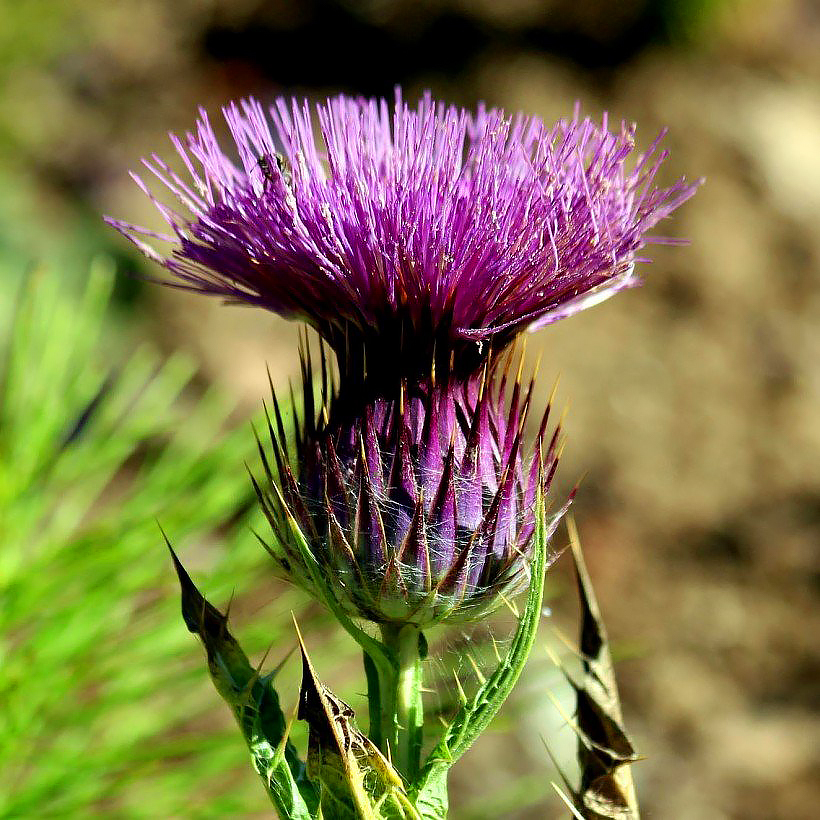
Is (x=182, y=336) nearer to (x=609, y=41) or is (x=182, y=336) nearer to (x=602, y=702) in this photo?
(x=609, y=41)

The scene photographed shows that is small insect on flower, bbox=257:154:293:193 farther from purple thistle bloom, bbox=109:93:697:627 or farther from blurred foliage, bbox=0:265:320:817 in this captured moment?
blurred foliage, bbox=0:265:320:817

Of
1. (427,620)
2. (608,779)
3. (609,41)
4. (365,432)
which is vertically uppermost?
(609,41)

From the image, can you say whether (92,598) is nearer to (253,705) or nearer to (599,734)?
(253,705)

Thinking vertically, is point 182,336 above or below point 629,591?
above

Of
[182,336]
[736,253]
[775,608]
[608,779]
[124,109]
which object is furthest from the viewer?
[124,109]

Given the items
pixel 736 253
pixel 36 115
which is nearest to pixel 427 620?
pixel 736 253

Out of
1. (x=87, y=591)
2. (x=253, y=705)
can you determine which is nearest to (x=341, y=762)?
(x=253, y=705)

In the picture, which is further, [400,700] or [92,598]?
Answer: [92,598]

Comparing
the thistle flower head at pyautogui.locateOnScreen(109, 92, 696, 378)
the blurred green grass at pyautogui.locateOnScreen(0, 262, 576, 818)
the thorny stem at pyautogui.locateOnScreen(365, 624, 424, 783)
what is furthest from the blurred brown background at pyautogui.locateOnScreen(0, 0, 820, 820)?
Result: the thistle flower head at pyautogui.locateOnScreen(109, 92, 696, 378)
